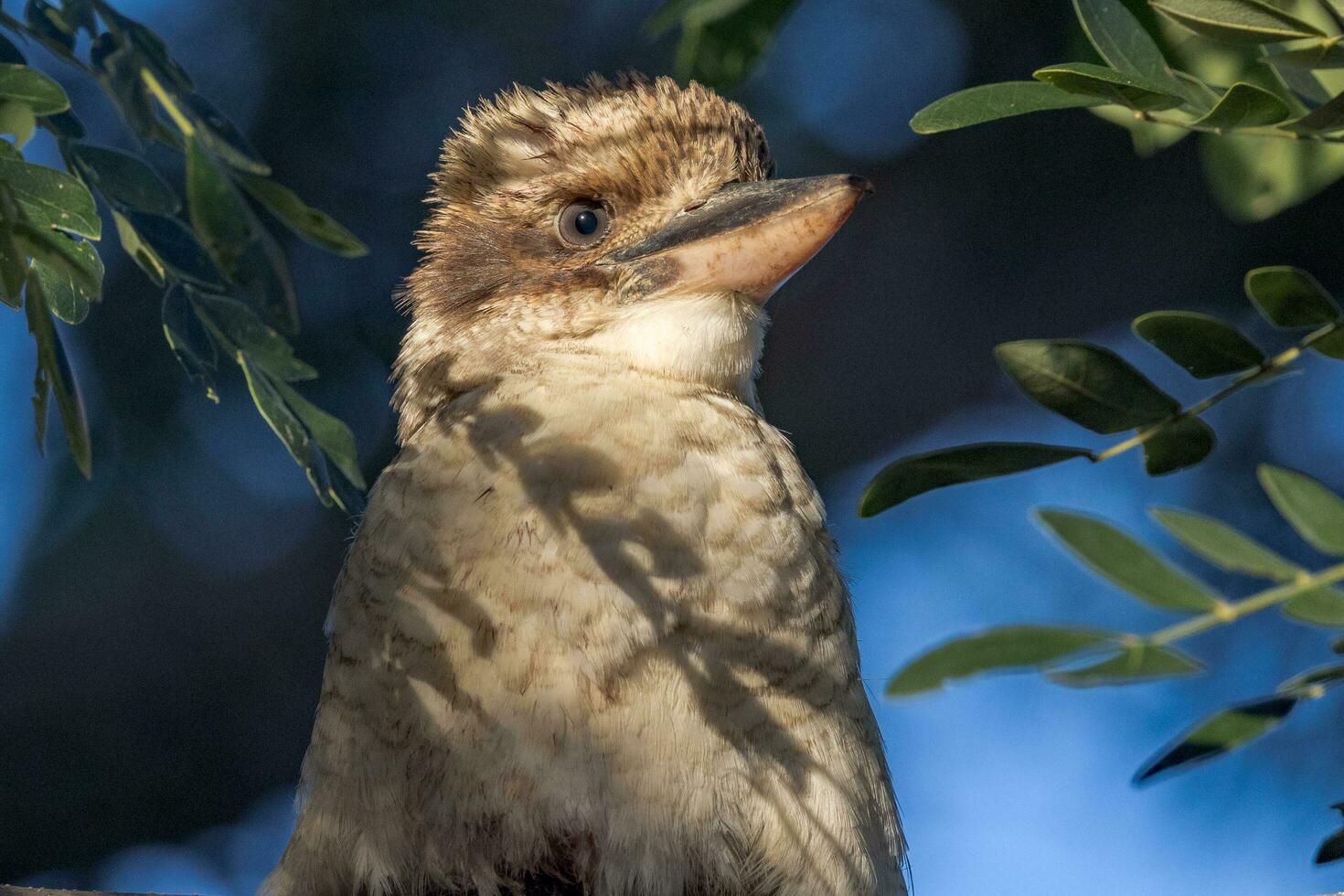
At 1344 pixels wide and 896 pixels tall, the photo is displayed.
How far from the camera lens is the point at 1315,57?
789mm

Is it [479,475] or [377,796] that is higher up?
[479,475]

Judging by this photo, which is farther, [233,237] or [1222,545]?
[233,237]

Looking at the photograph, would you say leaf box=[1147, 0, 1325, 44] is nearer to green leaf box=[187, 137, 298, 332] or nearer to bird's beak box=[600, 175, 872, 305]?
green leaf box=[187, 137, 298, 332]

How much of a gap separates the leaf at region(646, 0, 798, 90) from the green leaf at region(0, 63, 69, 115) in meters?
0.53

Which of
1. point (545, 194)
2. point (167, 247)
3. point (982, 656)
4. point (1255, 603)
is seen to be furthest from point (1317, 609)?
point (545, 194)

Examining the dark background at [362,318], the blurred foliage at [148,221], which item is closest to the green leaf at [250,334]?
the blurred foliage at [148,221]

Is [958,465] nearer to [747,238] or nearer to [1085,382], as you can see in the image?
[1085,382]

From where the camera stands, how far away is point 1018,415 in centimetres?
306

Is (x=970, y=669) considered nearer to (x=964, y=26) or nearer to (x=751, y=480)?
(x=751, y=480)

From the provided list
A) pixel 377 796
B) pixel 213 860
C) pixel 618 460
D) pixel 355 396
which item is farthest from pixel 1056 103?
pixel 213 860

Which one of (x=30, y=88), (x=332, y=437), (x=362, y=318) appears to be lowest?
(x=362, y=318)

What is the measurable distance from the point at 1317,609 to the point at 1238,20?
0.31 metres

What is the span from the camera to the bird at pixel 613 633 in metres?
1.33

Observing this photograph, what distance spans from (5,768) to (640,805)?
2.02 m
